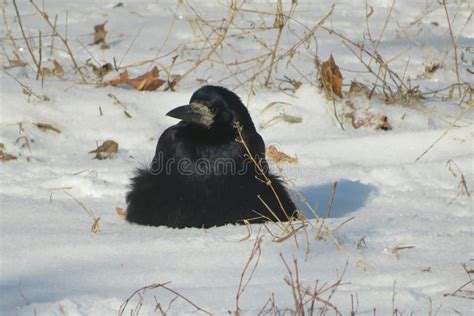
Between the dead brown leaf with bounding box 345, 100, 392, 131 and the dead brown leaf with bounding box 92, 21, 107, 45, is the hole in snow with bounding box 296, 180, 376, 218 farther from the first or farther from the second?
the dead brown leaf with bounding box 92, 21, 107, 45

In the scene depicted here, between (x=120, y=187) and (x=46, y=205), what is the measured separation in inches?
21.2

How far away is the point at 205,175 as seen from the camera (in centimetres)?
427

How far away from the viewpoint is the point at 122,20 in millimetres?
8055

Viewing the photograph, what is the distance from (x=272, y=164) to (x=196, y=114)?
1432mm

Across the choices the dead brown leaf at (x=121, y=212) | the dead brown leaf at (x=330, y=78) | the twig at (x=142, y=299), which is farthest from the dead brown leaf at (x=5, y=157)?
the twig at (x=142, y=299)

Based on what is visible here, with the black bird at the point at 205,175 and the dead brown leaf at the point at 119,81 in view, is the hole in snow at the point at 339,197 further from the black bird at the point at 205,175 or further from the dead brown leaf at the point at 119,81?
the dead brown leaf at the point at 119,81

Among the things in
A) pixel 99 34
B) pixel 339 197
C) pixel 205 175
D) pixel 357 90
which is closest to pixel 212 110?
pixel 205 175

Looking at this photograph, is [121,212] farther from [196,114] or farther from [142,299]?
[142,299]

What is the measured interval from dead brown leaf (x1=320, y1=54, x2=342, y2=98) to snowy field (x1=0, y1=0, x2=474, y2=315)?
0.29 feet

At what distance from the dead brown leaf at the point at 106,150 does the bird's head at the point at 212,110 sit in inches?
57.5

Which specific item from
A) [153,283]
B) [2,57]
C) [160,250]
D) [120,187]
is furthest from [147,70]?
[153,283]

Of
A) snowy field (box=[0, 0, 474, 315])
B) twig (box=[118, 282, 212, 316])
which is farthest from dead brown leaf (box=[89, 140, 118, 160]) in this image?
twig (box=[118, 282, 212, 316])

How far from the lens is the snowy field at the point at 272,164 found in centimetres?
334

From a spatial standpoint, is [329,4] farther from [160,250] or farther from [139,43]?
[160,250]
